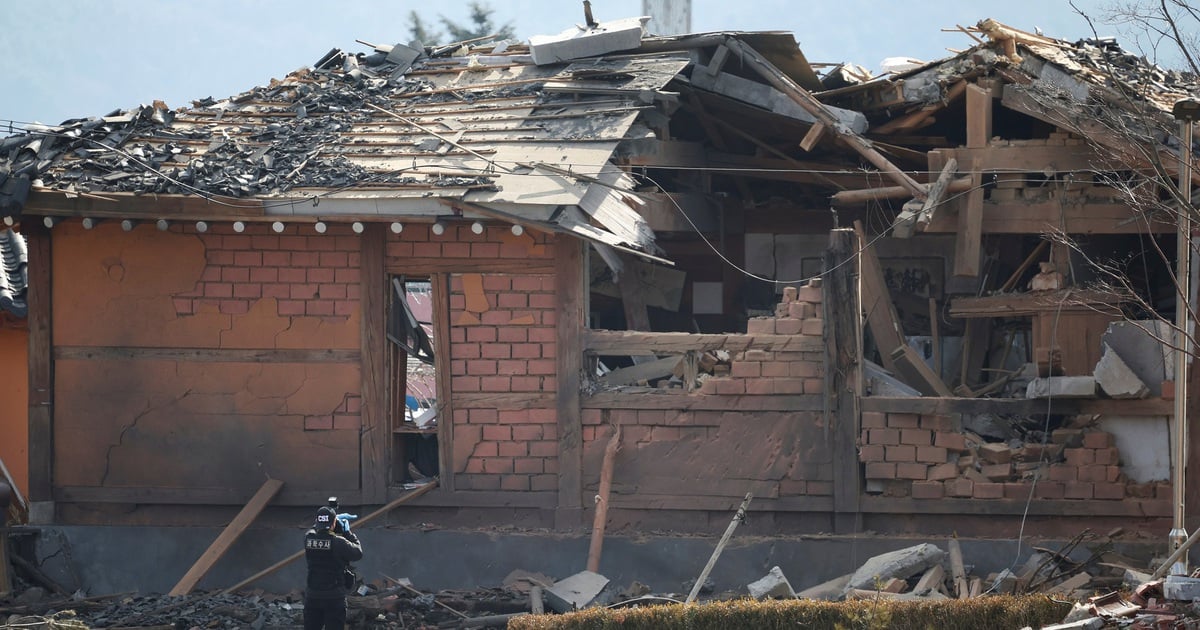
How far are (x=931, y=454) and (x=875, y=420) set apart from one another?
0.57 metres

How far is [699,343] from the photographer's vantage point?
1188cm

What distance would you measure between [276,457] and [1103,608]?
740 cm

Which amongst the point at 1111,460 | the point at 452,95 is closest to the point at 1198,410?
the point at 1111,460

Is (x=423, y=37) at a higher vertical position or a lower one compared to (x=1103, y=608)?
higher

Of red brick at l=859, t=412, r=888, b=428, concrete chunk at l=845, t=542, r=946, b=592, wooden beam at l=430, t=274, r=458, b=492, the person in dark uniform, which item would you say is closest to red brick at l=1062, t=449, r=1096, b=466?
concrete chunk at l=845, t=542, r=946, b=592

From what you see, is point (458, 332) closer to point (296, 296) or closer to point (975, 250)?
point (296, 296)

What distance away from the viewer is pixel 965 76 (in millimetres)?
13008

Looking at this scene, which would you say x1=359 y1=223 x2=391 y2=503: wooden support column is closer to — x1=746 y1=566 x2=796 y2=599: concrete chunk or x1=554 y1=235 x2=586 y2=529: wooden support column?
x1=554 y1=235 x2=586 y2=529: wooden support column

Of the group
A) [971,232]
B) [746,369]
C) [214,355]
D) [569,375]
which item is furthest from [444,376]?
[971,232]

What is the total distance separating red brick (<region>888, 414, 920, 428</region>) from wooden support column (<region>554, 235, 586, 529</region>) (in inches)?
109

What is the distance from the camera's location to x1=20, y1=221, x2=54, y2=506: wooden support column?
12.6 m

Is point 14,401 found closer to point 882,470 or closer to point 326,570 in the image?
point 326,570

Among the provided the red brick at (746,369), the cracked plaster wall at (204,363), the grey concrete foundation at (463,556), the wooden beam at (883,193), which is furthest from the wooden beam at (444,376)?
the wooden beam at (883,193)

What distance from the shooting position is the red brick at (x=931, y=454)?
11.6 metres
